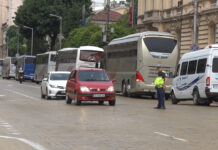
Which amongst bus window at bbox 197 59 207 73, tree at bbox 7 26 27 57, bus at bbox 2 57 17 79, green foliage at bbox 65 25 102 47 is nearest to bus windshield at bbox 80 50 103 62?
green foliage at bbox 65 25 102 47

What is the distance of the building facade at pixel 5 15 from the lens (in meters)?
168

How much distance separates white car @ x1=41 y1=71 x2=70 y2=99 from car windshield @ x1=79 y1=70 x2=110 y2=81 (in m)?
5.84

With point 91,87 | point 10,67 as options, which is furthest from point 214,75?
point 10,67

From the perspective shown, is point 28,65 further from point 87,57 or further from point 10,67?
point 87,57

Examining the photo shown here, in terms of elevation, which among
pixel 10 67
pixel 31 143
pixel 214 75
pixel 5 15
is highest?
pixel 5 15

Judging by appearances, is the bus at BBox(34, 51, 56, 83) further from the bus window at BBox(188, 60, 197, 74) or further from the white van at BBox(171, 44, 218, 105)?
the bus window at BBox(188, 60, 197, 74)

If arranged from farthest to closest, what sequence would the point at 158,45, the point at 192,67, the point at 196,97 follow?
the point at 158,45
the point at 192,67
the point at 196,97

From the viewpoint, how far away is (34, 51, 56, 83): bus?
67688mm

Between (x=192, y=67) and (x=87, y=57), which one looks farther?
(x=87, y=57)

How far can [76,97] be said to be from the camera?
2580 centimetres

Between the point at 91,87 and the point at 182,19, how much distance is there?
85.3 feet

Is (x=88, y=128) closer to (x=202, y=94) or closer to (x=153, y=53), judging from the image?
(x=202, y=94)

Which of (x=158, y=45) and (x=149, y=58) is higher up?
(x=158, y=45)

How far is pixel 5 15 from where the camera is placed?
179 meters
